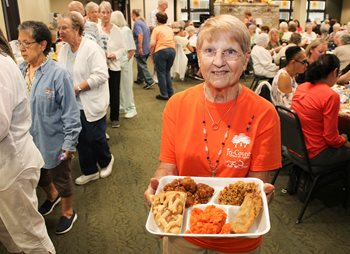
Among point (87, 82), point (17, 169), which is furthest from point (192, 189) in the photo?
point (87, 82)

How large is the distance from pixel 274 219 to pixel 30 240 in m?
1.76

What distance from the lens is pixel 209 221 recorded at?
112 centimetres

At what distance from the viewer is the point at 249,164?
1275mm

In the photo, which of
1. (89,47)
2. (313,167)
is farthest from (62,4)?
(313,167)

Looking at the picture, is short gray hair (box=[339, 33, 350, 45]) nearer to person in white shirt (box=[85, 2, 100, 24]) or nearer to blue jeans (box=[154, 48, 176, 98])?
blue jeans (box=[154, 48, 176, 98])

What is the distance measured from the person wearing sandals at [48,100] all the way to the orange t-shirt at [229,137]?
1.09 m

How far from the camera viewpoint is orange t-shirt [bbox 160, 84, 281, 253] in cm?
124

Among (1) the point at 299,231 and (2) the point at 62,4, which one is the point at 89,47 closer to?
(1) the point at 299,231

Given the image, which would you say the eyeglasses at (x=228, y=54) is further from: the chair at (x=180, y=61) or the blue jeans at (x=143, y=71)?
the chair at (x=180, y=61)

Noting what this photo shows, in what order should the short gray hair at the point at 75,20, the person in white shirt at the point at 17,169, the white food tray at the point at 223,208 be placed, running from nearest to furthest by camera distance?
the white food tray at the point at 223,208 < the person in white shirt at the point at 17,169 < the short gray hair at the point at 75,20

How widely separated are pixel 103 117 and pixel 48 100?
3.36 feet

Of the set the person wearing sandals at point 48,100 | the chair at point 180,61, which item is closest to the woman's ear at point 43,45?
the person wearing sandals at point 48,100

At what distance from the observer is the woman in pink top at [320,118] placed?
101 inches

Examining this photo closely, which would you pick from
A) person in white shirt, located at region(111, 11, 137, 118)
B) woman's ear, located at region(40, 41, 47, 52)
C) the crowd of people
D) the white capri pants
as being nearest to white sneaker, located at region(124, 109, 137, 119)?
person in white shirt, located at region(111, 11, 137, 118)
